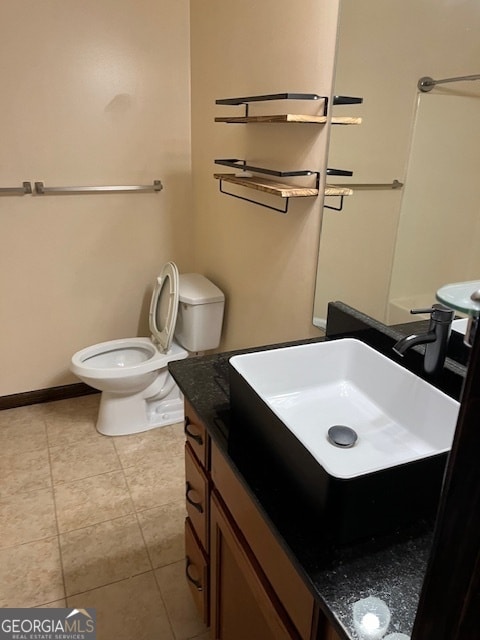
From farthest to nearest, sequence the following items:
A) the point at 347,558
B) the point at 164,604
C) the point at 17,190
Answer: the point at 17,190 → the point at 164,604 → the point at 347,558

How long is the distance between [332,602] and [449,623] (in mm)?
334

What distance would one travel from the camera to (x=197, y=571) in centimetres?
147

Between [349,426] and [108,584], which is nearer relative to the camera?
[349,426]

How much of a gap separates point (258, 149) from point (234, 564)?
61.3 inches

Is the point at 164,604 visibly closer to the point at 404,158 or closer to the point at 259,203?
the point at 259,203

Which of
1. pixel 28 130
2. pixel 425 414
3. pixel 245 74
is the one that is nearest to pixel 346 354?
pixel 425 414

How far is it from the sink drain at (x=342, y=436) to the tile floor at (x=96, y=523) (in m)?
0.96

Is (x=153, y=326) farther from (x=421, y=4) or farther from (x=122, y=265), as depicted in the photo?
(x=421, y=4)

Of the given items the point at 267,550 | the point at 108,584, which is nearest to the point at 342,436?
the point at 267,550

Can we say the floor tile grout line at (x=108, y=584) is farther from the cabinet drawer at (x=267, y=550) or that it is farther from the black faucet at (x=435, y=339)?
the black faucet at (x=435, y=339)

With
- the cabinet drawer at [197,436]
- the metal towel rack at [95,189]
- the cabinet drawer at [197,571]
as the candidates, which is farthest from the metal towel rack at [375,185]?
the metal towel rack at [95,189]

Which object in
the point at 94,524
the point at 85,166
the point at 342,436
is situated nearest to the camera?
→ the point at 342,436

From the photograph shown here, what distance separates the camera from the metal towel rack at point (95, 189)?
245cm

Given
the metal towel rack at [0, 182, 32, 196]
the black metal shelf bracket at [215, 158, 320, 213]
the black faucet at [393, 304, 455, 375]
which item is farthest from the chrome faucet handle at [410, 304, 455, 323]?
the metal towel rack at [0, 182, 32, 196]
